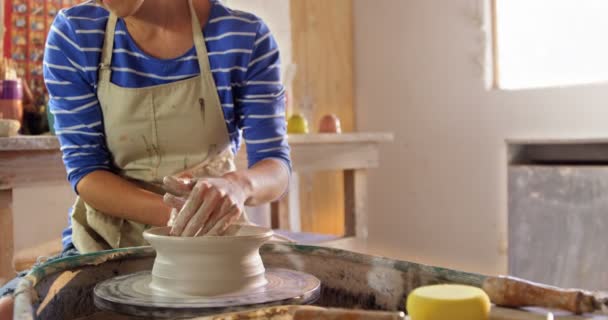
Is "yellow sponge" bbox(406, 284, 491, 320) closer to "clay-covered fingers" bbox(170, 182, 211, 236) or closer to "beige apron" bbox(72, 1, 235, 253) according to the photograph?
"clay-covered fingers" bbox(170, 182, 211, 236)

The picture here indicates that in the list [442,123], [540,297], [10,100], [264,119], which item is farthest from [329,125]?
[540,297]

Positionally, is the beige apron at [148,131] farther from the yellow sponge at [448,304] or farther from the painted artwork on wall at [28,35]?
the painted artwork on wall at [28,35]

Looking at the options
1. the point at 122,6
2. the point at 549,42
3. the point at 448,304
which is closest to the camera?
the point at 448,304

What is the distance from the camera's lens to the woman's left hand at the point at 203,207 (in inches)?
38.8

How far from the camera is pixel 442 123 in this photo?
4.31m

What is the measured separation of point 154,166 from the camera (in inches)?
58.6

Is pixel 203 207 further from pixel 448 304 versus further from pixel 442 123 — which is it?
pixel 442 123

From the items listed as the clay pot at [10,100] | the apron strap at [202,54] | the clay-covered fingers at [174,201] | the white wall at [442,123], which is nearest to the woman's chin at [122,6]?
the apron strap at [202,54]

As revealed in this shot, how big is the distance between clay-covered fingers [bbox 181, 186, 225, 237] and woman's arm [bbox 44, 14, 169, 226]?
423mm

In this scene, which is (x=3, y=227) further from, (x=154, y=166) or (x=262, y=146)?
(x=262, y=146)

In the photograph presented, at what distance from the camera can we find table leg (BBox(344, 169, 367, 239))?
333 centimetres

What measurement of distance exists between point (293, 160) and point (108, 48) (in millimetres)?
1549

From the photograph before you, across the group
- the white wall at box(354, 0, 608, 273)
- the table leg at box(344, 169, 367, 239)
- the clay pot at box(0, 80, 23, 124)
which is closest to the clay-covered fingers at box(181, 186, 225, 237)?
the clay pot at box(0, 80, 23, 124)

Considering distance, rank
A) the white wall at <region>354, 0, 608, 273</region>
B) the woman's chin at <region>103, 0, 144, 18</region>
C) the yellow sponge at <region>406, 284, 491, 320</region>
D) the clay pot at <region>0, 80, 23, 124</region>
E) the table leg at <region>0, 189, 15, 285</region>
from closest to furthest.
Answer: the yellow sponge at <region>406, 284, 491, 320</region> → the woman's chin at <region>103, 0, 144, 18</region> → the table leg at <region>0, 189, 15, 285</region> → the clay pot at <region>0, 80, 23, 124</region> → the white wall at <region>354, 0, 608, 273</region>
